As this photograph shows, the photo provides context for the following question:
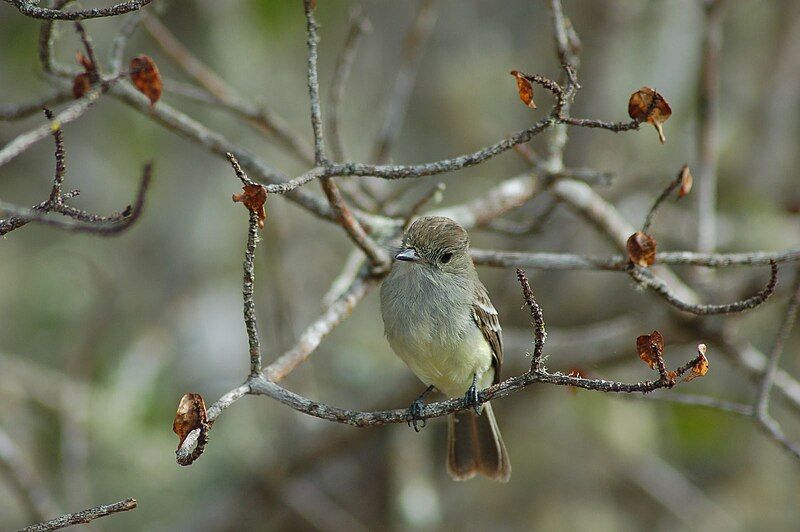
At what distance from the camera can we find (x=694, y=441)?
273 inches

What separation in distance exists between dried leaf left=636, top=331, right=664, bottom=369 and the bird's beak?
122cm

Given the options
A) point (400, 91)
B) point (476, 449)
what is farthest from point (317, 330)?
point (400, 91)

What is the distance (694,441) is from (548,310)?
1.66 metres

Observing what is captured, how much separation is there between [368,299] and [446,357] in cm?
396

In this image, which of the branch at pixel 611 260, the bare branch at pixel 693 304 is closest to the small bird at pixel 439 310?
the branch at pixel 611 260

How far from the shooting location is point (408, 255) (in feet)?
11.7

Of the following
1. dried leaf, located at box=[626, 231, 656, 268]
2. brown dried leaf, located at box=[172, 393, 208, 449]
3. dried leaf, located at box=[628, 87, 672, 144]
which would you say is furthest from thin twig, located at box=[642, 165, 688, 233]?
brown dried leaf, located at box=[172, 393, 208, 449]

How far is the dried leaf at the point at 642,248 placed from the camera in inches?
123

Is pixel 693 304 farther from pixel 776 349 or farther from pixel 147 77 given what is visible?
pixel 147 77

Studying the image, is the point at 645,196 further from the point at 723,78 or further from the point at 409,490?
the point at 409,490

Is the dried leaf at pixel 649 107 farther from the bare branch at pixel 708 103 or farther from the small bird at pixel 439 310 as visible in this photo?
the bare branch at pixel 708 103

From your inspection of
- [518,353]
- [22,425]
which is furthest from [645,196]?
[22,425]

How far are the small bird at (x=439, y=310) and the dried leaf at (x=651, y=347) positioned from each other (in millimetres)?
1039

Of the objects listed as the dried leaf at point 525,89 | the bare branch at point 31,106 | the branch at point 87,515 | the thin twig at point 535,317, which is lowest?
the branch at point 87,515
